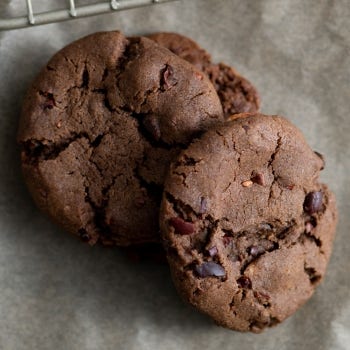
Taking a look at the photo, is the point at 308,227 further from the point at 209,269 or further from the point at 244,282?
the point at 209,269

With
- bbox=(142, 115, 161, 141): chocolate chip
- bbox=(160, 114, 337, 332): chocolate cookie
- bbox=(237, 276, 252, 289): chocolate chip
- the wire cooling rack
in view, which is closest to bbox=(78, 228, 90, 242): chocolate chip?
bbox=(160, 114, 337, 332): chocolate cookie

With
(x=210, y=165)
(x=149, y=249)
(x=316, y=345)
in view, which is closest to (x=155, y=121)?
(x=210, y=165)

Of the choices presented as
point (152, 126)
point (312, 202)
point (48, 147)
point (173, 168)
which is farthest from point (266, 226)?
point (48, 147)

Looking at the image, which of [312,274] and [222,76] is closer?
[312,274]

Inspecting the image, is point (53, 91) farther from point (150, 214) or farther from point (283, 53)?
point (283, 53)

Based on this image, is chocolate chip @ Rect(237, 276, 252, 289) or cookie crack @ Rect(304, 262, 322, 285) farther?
cookie crack @ Rect(304, 262, 322, 285)

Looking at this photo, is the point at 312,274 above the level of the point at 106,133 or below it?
below

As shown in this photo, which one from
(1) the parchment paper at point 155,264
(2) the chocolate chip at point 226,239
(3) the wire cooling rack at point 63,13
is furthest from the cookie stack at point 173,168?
(1) the parchment paper at point 155,264

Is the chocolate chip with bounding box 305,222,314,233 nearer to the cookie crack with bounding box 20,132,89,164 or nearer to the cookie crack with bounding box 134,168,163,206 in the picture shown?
the cookie crack with bounding box 134,168,163,206
